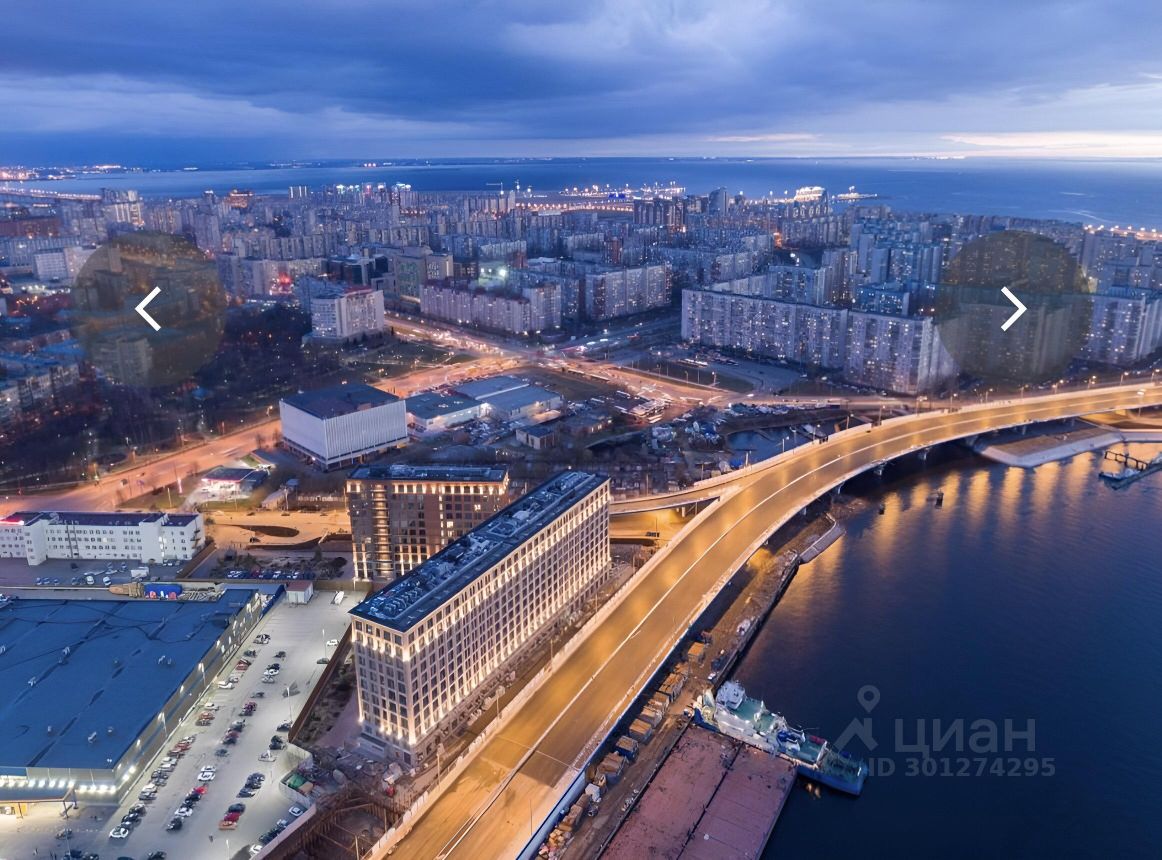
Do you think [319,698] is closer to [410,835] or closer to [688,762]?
[410,835]

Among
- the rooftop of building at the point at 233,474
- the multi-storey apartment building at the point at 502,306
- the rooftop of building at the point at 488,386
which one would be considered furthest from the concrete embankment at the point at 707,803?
the multi-storey apartment building at the point at 502,306

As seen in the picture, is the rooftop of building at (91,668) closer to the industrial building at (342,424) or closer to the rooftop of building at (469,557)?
the rooftop of building at (469,557)

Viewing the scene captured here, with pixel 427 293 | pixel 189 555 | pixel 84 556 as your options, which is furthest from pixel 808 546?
pixel 427 293

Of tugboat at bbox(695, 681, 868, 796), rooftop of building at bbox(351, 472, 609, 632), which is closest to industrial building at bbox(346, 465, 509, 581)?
rooftop of building at bbox(351, 472, 609, 632)

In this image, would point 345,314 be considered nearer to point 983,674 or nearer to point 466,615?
point 466,615

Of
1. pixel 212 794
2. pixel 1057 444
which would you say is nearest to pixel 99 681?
pixel 212 794

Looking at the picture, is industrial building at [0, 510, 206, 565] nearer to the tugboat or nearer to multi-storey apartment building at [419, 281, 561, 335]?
the tugboat
